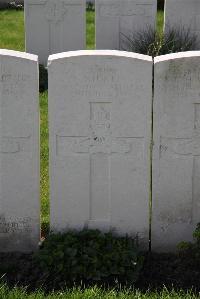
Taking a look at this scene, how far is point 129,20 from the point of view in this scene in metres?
10.0

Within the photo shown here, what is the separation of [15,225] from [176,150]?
125 centimetres

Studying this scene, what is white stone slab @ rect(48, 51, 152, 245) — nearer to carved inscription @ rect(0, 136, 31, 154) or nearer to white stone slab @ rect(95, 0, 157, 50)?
carved inscription @ rect(0, 136, 31, 154)

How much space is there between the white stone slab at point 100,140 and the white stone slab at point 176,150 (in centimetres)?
8

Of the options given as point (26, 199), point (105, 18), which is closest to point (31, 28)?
point (105, 18)

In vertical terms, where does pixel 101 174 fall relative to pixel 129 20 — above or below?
below

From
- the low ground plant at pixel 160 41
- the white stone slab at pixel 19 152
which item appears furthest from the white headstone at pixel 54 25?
the white stone slab at pixel 19 152

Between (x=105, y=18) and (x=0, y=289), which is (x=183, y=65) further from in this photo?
(x=105, y=18)

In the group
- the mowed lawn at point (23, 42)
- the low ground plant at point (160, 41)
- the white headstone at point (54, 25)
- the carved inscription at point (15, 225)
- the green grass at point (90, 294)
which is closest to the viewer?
the green grass at point (90, 294)

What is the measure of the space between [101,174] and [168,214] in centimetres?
56

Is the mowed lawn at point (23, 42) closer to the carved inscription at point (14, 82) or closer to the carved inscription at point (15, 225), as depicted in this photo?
the carved inscription at point (15, 225)

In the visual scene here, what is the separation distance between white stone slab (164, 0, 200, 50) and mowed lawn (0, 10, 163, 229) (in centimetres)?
73

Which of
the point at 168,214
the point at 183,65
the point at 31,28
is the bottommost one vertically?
the point at 168,214

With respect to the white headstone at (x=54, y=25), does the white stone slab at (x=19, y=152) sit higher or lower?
lower

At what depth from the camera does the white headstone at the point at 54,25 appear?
9.84 m
